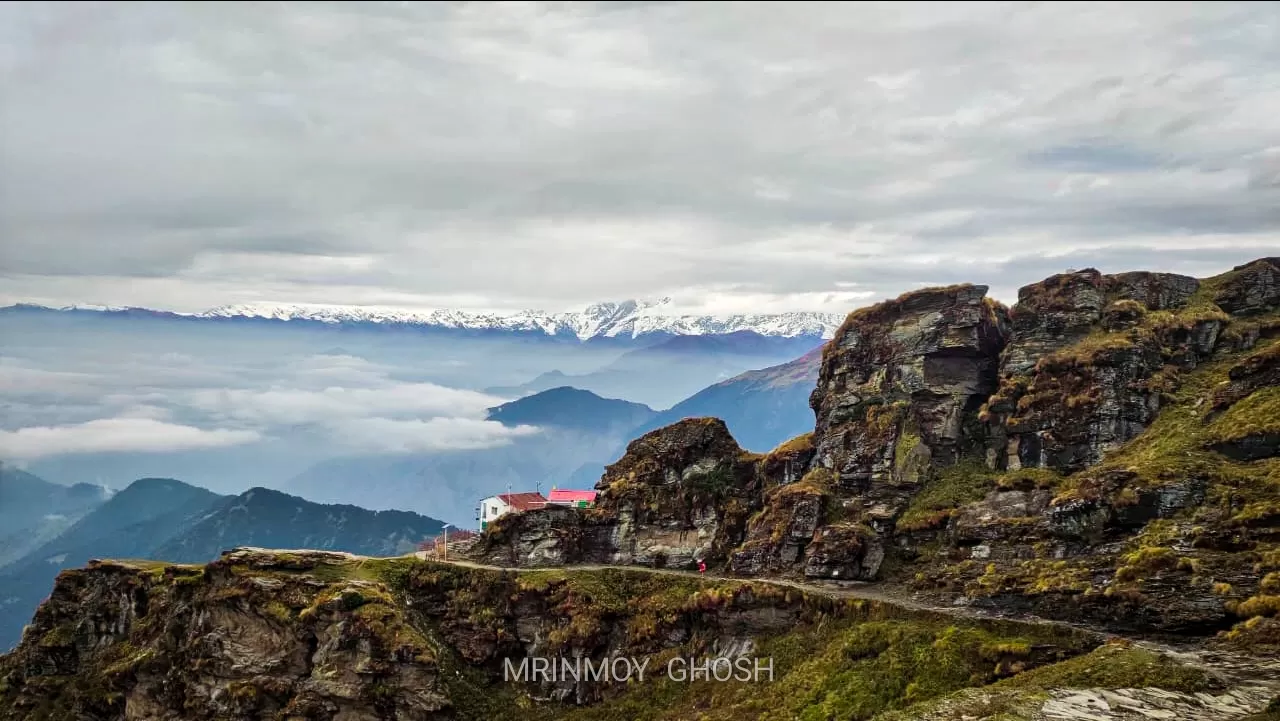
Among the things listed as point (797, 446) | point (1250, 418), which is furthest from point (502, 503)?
point (1250, 418)

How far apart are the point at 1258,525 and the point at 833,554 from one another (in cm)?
3381

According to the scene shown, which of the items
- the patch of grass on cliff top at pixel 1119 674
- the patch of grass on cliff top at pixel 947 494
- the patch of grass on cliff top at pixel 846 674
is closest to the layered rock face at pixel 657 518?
the patch of grass on cliff top at pixel 846 674

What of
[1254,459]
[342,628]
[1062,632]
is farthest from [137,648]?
[1254,459]

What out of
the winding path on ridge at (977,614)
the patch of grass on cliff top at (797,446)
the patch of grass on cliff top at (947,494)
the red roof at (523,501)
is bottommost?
the winding path on ridge at (977,614)

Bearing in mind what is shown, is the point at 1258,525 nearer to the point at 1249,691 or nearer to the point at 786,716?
the point at 1249,691

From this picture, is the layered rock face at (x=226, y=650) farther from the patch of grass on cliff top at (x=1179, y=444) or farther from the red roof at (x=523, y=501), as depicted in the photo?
the patch of grass on cliff top at (x=1179, y=444)

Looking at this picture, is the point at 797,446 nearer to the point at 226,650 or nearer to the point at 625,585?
the point at 625,585

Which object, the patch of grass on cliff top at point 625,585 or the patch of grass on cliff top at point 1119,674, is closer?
the patch of grass on cliff top at point 1119,674

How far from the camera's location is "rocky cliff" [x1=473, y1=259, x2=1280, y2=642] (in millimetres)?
63531

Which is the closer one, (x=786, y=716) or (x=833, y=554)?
(x=786, y=716)

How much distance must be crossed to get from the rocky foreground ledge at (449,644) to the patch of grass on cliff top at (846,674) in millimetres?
159

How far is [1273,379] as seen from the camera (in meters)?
74.6

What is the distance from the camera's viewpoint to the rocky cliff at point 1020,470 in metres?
63.5

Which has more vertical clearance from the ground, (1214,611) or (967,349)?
(967,349)
